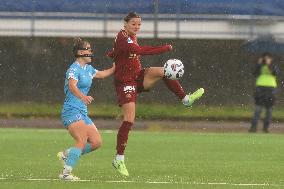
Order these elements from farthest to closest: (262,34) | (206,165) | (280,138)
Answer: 1. (262,34)
2. (280,138)
3. (206,165)

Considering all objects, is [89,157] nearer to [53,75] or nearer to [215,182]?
[215,182]

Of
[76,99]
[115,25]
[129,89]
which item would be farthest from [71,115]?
[115,25]

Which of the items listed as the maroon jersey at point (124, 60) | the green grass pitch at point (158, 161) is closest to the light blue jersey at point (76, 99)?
the green grass pitch at point (158, 161)

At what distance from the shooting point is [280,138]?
85.9ft

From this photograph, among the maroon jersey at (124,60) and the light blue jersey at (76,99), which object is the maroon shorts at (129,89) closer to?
the maroon jersey at (124,60)

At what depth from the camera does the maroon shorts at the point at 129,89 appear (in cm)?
1622

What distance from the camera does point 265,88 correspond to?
97.9ft

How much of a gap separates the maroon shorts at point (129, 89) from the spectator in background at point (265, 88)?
42.8 feet

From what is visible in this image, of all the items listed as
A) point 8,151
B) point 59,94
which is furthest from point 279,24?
point 8,151

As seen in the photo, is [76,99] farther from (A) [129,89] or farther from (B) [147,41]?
(B) [147,41]

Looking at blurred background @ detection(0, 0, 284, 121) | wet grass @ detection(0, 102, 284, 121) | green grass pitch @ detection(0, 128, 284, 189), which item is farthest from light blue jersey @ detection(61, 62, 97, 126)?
blurred background @ detection(0, 0, 284, 121)

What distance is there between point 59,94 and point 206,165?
1705 centimetres

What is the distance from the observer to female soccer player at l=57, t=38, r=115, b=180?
48.2ft

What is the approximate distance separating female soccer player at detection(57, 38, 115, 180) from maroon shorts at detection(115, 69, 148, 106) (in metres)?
1.26
